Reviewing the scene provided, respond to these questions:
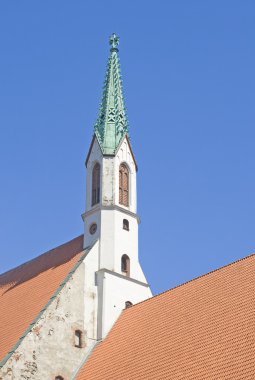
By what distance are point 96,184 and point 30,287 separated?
6.12 metres

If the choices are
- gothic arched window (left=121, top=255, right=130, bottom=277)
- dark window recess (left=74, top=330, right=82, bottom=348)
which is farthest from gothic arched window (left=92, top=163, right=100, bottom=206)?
dark window recess (left=74, top=330, right=82, bottom=348)

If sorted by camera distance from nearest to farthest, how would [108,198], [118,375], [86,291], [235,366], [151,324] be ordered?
[235,366]
[118,375]
[151,324]
[86,291]
[108,198]

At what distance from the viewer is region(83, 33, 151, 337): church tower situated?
3147cm

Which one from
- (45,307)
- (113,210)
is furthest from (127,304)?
(45,307)

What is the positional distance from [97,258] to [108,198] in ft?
10.7

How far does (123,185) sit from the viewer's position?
34719 millimetres

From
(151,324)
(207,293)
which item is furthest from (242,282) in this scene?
(151,324)

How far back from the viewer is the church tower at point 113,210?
103ft

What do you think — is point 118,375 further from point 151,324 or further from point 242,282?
point 242,282

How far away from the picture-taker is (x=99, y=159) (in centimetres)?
3500

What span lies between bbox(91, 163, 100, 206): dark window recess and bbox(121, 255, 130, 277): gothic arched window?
126 inches

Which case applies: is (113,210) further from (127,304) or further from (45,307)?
(45,307)

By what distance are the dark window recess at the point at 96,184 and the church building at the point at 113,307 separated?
0.06 m

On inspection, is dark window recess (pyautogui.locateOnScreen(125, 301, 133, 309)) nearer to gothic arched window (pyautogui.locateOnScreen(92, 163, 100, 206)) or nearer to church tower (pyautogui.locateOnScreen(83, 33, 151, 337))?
church tower (pyautogui.locateOnScreen(83, 33, 151, 337))
